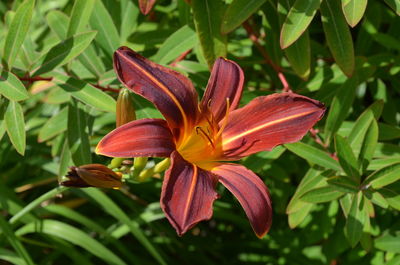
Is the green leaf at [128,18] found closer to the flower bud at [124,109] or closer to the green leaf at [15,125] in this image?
the green leaf at [15,125]

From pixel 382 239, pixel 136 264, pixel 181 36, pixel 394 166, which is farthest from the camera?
pixel 136 264

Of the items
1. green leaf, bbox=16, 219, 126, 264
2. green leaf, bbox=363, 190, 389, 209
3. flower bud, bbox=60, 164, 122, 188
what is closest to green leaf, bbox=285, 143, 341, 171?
green leaf, bbox=363, 190, 389, 209

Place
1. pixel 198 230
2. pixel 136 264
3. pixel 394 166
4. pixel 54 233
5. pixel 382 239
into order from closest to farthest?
pixel 394 166
pixel 382 239
pixel 54 233
pixel 136 264
pixel 198 230

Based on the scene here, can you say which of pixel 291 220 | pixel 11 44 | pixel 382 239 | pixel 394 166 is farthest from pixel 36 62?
pixel 382 239

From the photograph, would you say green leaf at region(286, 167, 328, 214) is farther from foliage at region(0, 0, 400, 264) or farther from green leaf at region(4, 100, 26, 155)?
green leaf at region(4, 100, 26, 155)

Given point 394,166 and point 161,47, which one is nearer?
point 394,166

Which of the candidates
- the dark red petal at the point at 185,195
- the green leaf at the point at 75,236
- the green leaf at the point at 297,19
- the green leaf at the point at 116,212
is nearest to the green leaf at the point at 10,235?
the green leaf at the point at 75,236

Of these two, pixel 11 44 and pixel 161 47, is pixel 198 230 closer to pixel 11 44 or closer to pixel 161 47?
pixel 161 47

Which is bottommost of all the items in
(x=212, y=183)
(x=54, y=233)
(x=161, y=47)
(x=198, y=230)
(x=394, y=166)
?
(x=198, y=230)
